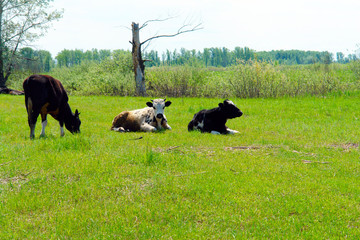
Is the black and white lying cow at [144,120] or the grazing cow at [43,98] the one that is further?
the black and white lying cow at [144,120]

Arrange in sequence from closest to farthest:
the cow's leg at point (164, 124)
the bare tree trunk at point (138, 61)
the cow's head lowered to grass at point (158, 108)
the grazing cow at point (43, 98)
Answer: the grazing cow at point (43, 98), the cow's head lowered to grass at point (158, 108), the cow's leg at point (164, 124), the bare tree trunk at point (138, 61)

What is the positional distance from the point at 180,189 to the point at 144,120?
715 centimetres

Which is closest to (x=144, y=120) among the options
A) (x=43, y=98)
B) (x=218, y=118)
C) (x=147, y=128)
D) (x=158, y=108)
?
(x=147, y=128)

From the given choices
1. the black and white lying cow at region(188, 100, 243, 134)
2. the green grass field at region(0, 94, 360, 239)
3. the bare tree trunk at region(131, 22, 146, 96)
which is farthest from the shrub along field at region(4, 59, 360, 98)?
the green grass field at region(0, 94, 360, 239)

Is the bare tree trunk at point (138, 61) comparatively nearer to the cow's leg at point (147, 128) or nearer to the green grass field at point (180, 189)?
the cow's leg at point (147, 128)

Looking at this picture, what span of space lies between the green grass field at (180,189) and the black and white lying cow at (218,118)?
60.4 inches

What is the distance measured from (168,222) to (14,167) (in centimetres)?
387

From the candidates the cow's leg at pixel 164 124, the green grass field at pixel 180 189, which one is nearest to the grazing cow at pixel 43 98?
the green grass field at pixel 180 189

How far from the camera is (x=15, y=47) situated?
3847cm

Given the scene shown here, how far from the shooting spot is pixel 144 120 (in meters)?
12.6

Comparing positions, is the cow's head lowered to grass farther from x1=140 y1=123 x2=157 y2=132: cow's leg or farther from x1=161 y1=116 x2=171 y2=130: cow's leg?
x1=140 y1=123 x2=157 y2=132: cow's leg

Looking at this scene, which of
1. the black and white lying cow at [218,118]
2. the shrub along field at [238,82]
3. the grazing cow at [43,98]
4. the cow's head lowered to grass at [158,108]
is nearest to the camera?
the grazing cow at [43,98]

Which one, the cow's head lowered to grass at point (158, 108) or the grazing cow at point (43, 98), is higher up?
the grazing cow at point (43, 98)

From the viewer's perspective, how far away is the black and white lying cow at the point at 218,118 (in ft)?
38.5
